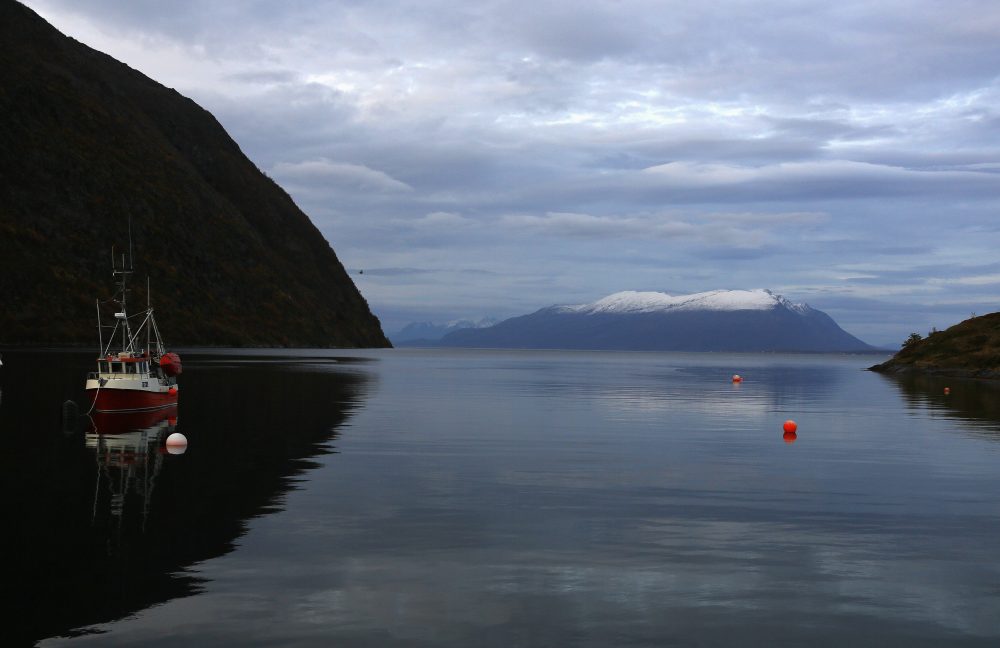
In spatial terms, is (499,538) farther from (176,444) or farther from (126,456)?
(176,444)

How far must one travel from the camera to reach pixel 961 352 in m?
126

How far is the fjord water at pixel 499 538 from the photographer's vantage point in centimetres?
1536

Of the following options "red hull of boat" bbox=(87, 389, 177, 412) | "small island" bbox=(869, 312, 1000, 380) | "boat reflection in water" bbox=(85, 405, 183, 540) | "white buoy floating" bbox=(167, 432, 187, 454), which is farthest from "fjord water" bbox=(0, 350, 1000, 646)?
"small island" bbox=(869, 312, 1000, 380)

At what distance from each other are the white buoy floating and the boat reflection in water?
29cm

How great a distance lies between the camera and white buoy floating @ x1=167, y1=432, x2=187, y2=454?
124 feet

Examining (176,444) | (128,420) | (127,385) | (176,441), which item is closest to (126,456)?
(176,444)

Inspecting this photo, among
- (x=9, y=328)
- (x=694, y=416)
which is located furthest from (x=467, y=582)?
(x=9, y=328)

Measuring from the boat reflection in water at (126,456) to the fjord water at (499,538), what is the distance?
0.52 feet

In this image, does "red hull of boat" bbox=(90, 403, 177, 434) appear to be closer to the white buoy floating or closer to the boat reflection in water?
the boat reflection in water

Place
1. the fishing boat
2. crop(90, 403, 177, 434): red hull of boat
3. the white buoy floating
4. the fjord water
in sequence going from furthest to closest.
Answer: the fishing boat → crop(90, 403, 177, 434): red hull of boat → the white buoy floating → the fjord water

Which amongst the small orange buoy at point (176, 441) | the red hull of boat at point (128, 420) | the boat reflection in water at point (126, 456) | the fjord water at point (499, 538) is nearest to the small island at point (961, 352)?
the fjord water at point (499, 538)

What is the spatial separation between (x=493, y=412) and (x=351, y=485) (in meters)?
31.1

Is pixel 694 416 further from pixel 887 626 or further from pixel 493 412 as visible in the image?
pixel 887 626

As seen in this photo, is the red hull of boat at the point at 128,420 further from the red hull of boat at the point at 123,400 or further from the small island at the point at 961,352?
the small island at the point at 961,352
